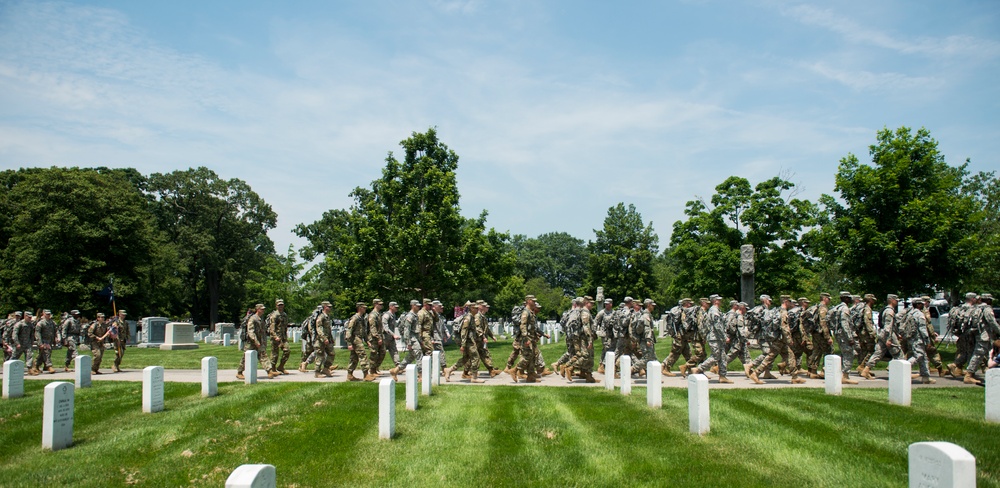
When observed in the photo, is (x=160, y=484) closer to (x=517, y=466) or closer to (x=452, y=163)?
(x=517, y=466)

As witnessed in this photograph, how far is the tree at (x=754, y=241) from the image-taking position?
37.8m

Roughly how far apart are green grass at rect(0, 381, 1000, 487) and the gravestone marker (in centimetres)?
24

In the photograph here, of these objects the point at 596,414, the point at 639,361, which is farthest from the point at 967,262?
the point at 596,414

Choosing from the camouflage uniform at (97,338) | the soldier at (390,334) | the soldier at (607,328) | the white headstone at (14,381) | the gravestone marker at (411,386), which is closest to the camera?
the gravestone marker at (411,386)

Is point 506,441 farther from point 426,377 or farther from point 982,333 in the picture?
point 982,333

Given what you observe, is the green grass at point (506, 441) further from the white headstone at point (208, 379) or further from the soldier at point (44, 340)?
the soldier at point (44, 340)

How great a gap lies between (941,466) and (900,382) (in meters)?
8.66

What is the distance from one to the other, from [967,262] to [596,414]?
17.6 metres

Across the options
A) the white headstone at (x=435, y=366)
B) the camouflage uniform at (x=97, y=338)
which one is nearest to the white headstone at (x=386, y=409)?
the white headstone at (x=435, y=366)

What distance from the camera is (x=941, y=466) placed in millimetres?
4043

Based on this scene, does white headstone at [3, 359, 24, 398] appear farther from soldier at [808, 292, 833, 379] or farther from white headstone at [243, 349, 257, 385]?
soldier at [808, 292, 833, 379]

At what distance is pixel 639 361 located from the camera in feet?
60.3

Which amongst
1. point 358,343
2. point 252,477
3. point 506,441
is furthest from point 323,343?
point 252,477

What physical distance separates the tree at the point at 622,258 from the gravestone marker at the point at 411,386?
53.7 metres
